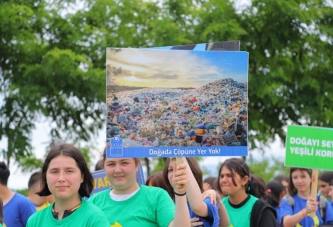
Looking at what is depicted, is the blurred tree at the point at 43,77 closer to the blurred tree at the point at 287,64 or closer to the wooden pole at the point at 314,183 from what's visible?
the blurred tree at the point at 287,64

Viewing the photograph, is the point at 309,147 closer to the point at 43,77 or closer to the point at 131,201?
the point at 131,201

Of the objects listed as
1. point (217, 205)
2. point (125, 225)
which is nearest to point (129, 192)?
point (125, 225)

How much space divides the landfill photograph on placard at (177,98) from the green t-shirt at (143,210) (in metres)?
0.51

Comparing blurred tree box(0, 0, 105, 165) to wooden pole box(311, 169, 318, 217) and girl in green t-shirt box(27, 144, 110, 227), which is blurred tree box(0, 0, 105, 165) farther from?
girl in green t-shirt box(27, 144, 110, 227)

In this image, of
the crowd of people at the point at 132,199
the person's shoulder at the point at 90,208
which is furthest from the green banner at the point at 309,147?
the person's shoulder at the point at 90,208

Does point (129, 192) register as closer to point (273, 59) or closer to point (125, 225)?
point (125, 225)

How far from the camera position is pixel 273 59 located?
1459 cm

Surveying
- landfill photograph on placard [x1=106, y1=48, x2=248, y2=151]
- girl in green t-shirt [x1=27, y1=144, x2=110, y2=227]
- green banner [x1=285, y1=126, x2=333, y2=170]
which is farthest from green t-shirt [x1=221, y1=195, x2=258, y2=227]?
girl in green t-shirt [x1=27, y1=144, x2=110, y2=227]

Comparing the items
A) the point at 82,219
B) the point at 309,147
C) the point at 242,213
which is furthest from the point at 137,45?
the point at 82,219

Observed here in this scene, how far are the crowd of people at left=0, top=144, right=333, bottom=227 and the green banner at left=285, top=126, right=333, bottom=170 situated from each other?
437mm

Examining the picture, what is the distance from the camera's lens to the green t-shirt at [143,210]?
16.5 ft

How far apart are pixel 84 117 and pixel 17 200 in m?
7.59

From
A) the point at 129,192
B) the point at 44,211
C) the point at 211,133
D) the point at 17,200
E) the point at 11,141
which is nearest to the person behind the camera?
the point at 44,211

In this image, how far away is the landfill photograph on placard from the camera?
15.3ft
